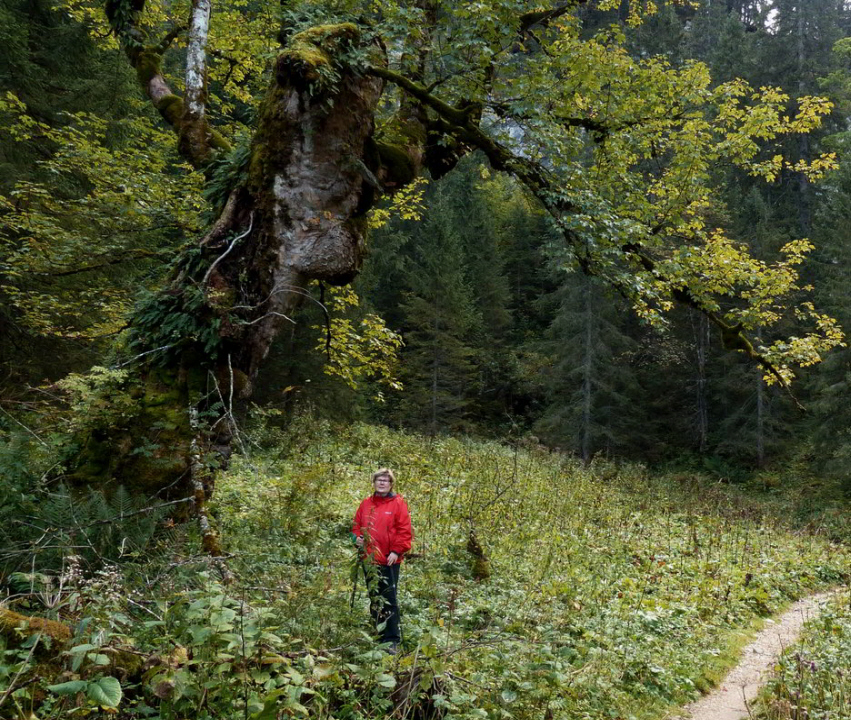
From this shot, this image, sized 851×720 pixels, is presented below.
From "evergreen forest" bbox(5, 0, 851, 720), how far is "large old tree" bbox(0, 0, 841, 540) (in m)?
0.04

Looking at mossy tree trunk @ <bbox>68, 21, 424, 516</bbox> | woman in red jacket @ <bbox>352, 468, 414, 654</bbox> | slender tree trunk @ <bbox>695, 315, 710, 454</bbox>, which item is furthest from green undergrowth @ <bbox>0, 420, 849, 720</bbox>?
slender tree trunk @ <bbox>695, 315, 710, 454</bbox>

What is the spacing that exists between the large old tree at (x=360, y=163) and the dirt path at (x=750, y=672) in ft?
11.3

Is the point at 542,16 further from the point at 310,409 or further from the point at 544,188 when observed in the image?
the point at 310,409

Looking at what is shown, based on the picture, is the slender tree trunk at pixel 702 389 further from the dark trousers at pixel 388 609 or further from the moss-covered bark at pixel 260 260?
the dark trousers at pixel 388 609

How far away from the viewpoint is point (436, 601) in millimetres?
6102

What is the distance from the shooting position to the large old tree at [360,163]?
5.74 metres

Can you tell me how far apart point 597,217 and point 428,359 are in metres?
20.8

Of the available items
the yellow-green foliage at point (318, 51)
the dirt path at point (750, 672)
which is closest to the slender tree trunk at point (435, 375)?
the dirt path at point (750, 672)

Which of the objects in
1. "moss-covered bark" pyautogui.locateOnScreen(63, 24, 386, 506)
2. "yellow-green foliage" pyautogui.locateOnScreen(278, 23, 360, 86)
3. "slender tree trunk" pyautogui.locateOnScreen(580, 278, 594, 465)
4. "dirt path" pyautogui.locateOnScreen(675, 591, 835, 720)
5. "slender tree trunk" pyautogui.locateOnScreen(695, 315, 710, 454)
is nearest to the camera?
"dirt path" pyautogui.locateOnScreen(675, 591, 835, 720)

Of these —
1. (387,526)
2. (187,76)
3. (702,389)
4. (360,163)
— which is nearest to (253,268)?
(360,163)

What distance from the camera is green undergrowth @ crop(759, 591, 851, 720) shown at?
15.1 feet

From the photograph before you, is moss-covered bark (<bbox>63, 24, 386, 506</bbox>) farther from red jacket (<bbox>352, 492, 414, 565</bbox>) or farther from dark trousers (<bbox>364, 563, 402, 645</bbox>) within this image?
dark trousers (<bbox>364, 563, 402, 645</bbox>)

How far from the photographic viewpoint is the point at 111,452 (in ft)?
17.2

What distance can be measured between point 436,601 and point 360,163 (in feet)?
16.8
